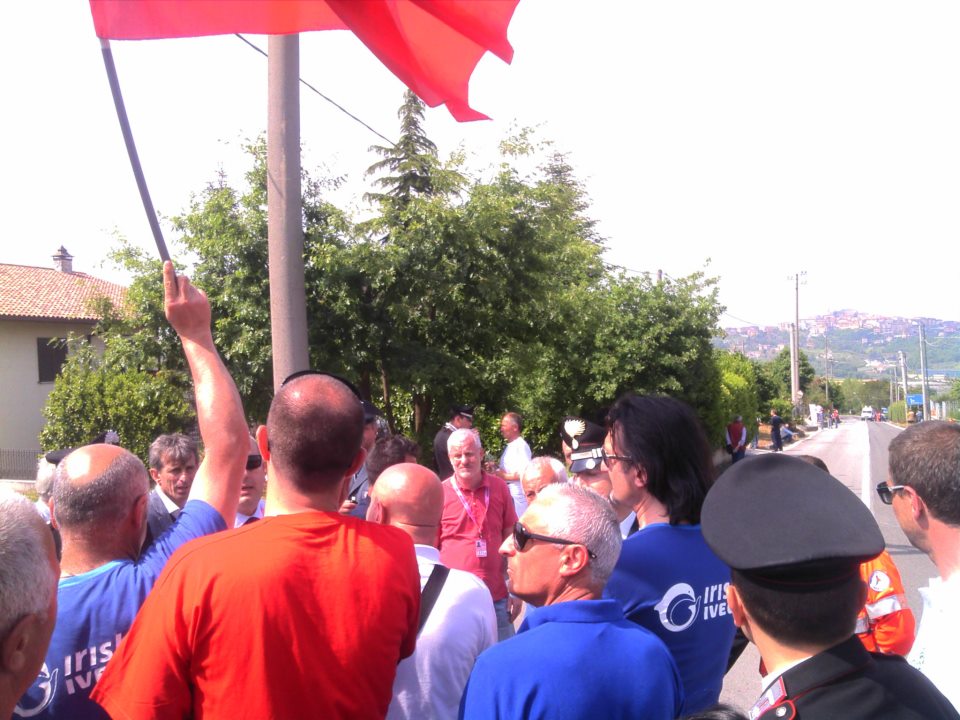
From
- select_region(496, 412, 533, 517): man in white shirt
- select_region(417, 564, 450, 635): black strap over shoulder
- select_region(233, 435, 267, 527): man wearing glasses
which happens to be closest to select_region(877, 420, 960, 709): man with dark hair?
select_region(417, 564, 450, 635): black strap over shoulder

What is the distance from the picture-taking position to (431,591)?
276cm

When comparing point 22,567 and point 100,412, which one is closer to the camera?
point 22,567

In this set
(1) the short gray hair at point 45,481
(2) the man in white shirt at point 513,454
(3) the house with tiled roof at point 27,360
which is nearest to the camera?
(1) the short gray hair at point 45,481

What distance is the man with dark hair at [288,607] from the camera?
199 centimetres

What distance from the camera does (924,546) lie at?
2502mm

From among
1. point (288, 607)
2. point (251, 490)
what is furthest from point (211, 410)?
point (251, 490)

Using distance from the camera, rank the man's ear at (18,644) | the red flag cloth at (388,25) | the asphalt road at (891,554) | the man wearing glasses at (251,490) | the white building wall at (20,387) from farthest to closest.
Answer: the white building wall at (20,387) → the asphalt road at (891,554) → the man wearing glasses at (251,490) → the red flag cloth at (388,25) → the man's ear at (18,644)

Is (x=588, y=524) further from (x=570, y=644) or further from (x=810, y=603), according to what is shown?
(x=810, y=603)

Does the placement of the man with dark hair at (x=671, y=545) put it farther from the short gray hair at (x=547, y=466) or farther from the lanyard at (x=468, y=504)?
the lanyard at (x=468, y=504)

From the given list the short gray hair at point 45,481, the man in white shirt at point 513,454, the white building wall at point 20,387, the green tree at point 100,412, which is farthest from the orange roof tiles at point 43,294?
the short gray hair at point 45,481

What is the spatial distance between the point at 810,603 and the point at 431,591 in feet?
4.65

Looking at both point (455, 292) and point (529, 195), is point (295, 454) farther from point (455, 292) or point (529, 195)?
point (529, 195)

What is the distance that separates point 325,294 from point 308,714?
29.1 feet

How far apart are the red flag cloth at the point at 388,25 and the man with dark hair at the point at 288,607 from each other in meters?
1.87
